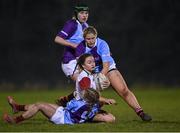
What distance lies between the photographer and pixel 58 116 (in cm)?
1166

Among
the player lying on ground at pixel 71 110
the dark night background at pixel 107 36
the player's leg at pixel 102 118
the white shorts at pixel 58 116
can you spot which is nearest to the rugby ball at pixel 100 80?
the player lying on ground at pixel 71 110

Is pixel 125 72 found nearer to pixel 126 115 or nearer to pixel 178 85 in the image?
pixel 178 85

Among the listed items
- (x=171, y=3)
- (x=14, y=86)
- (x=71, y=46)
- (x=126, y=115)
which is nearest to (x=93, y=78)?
(x=71, y=46)

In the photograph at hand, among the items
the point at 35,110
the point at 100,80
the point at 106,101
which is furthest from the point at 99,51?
the point at 35,110

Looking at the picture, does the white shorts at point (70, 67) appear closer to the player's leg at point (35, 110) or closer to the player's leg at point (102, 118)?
the player's leg at point (102, 118)

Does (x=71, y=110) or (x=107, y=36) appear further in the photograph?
(x=107, y=36)

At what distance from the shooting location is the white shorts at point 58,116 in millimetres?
11641

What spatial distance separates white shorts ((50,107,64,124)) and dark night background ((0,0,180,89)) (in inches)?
592

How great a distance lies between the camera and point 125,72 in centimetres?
2719

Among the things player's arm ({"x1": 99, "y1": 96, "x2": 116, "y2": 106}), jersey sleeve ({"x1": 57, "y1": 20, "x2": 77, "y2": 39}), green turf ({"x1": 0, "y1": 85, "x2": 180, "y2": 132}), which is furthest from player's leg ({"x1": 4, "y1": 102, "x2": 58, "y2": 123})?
jersey sleeve ({"x1": 57, "y1": 20, "x2": 77, "y2": 39})

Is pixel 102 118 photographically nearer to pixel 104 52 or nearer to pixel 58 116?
pixel 58 116

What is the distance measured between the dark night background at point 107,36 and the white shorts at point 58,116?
1504cm

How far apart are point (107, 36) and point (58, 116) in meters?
16.0

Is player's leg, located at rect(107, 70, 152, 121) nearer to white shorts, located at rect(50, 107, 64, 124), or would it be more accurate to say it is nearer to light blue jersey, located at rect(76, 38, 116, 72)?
light blue jersey, located at rect(76, 38, 116, 72)
